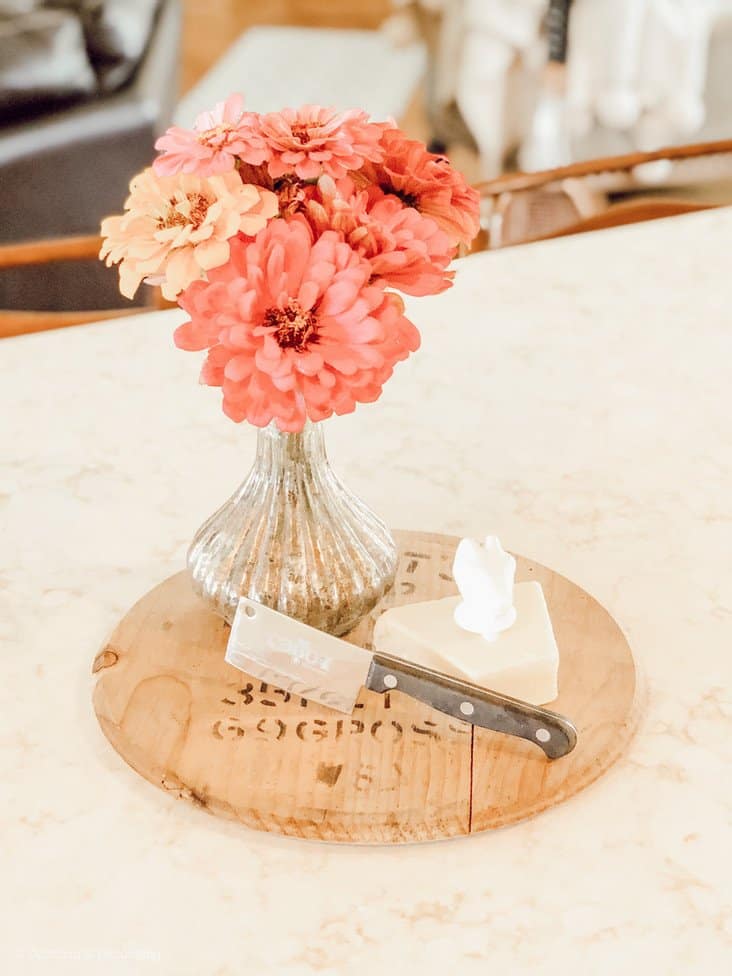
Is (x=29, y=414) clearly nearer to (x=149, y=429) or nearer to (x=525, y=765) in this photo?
(x=149, y=429)

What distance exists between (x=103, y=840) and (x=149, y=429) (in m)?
0.53

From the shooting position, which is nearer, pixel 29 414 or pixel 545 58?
pixel 29 414

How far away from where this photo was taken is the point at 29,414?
1.15 m

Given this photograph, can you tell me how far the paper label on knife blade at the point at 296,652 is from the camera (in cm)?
72

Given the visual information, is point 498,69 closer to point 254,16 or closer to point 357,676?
point 357,676

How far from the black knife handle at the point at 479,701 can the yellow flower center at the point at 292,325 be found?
21 centimetres

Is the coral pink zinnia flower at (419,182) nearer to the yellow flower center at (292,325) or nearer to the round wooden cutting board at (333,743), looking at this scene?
the yellow flower center at (292,325)

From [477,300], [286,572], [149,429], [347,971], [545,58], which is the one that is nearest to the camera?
[347,971]

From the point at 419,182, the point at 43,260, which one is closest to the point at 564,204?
the point at 43,260

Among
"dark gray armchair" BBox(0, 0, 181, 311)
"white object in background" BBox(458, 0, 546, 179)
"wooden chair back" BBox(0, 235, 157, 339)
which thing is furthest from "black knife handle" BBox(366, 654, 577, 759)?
"white object in background" BBox(458, 0, 546, 179)

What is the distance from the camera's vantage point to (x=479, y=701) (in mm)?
709

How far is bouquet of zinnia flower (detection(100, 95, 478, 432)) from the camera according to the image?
614 mm

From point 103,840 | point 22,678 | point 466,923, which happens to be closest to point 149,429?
point 22,678

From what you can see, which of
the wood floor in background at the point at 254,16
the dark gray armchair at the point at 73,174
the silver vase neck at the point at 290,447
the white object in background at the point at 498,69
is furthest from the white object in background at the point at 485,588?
the wood floor in background at the point at 254,16
